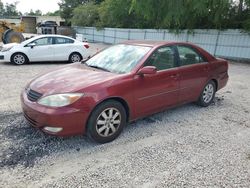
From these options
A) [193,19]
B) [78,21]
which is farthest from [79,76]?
[78,21]

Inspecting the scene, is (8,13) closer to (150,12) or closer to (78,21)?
(78,21)

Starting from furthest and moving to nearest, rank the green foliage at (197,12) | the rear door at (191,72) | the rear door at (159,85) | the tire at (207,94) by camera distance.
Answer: the green foliage at (197,12) < the tire at (207,94) < the rear door at (191,72) < the rear door at (159,85)

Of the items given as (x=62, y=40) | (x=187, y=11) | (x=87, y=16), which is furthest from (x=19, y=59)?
(x=87, y=16)

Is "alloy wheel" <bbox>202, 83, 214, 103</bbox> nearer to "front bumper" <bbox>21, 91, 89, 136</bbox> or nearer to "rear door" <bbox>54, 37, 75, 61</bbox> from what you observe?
"front bumper" <bbox>21, 91, 89, 136</bbox>

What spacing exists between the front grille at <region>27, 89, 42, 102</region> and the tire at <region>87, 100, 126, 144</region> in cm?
81

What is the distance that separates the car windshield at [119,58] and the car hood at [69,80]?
0.24m

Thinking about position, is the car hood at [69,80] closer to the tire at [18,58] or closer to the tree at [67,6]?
the tire at [18,58]

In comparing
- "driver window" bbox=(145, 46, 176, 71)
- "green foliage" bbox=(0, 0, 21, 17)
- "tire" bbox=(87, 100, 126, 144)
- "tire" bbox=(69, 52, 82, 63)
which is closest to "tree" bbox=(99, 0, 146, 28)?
"tire" bbox=(69, 52, 82, 63)

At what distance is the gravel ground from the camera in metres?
2.88

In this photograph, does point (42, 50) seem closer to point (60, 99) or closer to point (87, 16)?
point (60, 99)

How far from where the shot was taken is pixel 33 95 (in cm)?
355

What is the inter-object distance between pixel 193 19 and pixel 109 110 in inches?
554

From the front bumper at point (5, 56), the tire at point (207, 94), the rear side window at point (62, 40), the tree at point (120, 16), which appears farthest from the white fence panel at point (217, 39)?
the front bumper at point (5, 56)

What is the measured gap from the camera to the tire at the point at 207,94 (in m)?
5.34
